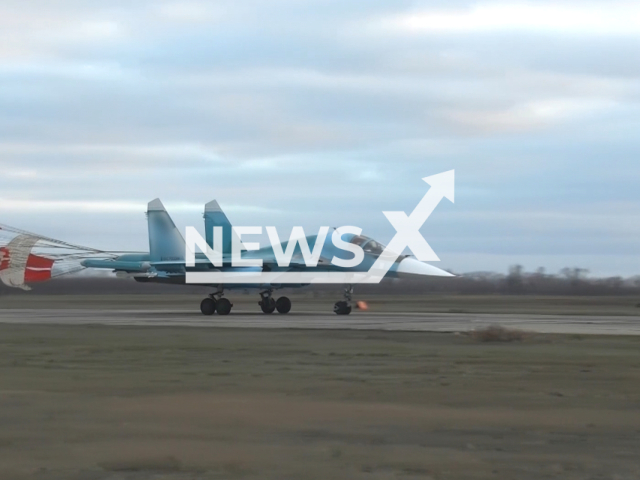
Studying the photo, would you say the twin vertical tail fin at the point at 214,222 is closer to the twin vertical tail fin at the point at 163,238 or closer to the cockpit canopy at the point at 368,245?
the twin vertical tail fin at the point at 163,238

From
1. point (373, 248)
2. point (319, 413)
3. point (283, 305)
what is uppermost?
point (373, 248)

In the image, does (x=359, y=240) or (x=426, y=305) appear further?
(x=426, y=305)

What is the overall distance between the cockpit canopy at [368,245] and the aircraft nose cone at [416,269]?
0.87m

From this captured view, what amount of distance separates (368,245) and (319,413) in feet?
75.9

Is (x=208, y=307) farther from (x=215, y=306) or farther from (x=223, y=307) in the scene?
(x=223, y=307)

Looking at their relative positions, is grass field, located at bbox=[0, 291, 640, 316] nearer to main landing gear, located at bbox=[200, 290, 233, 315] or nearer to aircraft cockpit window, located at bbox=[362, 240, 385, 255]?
main landing gear, located at bbox=[200, 290, 233, 315]

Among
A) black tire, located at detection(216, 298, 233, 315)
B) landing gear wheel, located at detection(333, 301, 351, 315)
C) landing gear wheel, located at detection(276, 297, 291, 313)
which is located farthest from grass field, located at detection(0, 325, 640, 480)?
landing gear wheel, located at detection(276, 297, 291, 313)

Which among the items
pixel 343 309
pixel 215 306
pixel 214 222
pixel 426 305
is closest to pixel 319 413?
pixel 343 309

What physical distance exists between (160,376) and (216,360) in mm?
2327

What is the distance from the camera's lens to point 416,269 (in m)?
32.1

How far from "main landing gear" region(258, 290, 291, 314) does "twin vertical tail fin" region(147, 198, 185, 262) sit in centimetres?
451

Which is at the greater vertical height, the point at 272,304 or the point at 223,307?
the point at 272,304

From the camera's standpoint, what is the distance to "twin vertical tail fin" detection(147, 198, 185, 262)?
1452 inches

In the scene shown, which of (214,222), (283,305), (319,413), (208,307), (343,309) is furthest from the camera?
(214,222)
